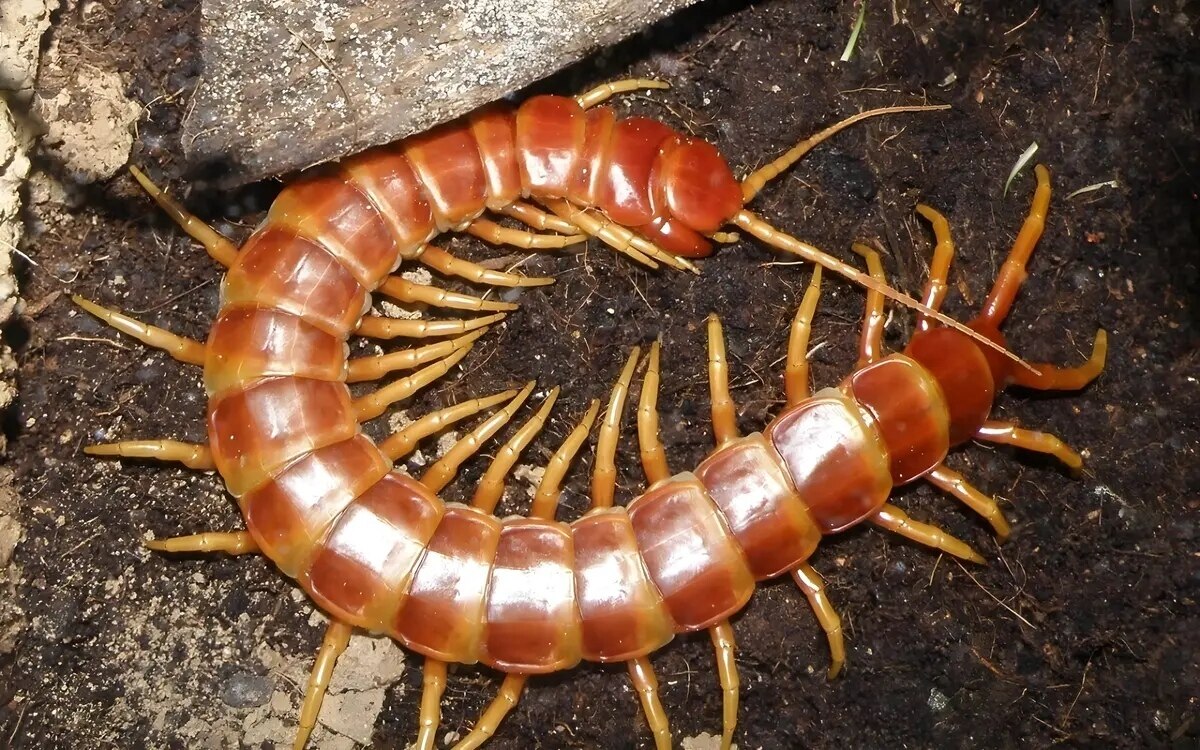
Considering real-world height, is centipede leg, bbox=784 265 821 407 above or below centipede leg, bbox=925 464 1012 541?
above

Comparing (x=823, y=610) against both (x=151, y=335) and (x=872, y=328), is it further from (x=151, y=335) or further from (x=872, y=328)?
(x=151, y=335)

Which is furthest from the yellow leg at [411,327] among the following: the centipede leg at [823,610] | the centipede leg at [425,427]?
the centipede leg at [823,610]

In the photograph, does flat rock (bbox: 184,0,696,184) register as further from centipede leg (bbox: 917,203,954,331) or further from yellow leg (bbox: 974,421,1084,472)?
yellow leg (bbox: 974,421,1084,472)

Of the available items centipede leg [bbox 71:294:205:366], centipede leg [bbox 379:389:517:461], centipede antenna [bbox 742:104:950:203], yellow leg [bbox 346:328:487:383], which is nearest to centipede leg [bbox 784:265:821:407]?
centipede antenna [bbox 742:104:950:203]

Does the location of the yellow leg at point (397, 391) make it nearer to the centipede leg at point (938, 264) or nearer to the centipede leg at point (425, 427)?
the centipede leg at point (425, 427)

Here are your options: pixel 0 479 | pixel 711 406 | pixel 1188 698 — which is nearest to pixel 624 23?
pixel 711 406

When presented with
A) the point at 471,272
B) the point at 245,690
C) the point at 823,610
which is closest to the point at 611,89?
the point at 471,272

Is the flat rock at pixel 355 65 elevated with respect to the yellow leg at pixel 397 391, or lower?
elevated
